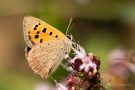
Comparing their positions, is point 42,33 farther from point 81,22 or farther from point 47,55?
point 81,22

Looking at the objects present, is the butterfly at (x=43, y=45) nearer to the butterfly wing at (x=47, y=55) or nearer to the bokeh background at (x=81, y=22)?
the butterfly wing at (x=47, y=55)

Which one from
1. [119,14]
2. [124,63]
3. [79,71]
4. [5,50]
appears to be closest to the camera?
[79,71]

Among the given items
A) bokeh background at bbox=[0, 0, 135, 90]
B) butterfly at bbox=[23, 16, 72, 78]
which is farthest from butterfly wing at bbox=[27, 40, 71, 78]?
bokeh background at bbox=[0, 0, 135, 90]

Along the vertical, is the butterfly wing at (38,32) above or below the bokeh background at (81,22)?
below

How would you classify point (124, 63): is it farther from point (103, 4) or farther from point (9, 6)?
point (9, 6)

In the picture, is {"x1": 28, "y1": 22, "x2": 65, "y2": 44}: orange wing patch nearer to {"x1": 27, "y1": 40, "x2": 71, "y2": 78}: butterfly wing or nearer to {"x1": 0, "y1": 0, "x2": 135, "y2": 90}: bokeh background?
{"x1": 27, "y1": 40, "x2": 71, "y2": 78}: butterfly wing

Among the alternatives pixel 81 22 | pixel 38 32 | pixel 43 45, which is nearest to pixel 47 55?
pixel 43 45

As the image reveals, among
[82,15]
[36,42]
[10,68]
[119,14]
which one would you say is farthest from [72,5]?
[36,42]

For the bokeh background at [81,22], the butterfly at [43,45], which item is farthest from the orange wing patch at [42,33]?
the bokeh background at [81,22]
